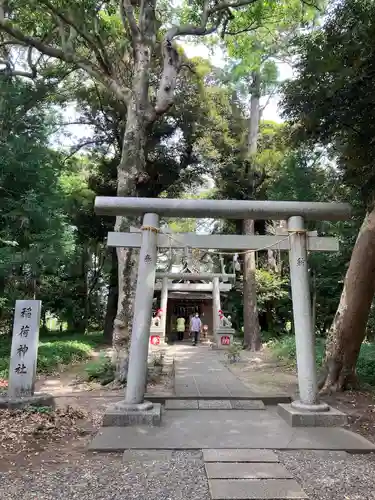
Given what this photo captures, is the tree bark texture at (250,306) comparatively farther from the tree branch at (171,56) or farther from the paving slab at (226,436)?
the paving slab at (226,436)

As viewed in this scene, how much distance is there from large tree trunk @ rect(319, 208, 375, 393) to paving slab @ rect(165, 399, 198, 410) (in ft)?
9.35

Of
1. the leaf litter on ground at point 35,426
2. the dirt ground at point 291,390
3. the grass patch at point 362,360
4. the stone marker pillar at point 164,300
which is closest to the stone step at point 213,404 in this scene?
the dirt ground at point 291,390

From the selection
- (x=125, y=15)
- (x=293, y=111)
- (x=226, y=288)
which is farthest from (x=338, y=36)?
(x=226, y=288)

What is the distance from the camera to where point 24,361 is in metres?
6.63

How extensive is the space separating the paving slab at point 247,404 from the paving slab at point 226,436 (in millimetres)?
642

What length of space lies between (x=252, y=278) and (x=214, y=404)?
12.0 metres

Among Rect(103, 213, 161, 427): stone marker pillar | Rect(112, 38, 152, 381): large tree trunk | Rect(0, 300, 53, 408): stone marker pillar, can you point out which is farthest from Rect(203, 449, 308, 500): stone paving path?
Rect(112, 38, 152, 381): large tree trunk

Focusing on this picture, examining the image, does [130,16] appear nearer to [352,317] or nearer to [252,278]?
[352,317]

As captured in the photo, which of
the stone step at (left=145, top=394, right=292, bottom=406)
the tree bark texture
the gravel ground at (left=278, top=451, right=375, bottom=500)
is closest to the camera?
the gravel ground at (left=278, top=451, right=375, bottom=500)

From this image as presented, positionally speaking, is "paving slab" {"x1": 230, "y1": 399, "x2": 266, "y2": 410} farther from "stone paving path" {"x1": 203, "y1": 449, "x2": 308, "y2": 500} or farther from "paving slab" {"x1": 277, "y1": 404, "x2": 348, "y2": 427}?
"stone paving path" {"x1": 203, "y1": 449, "x2": 308, "y2": 500}

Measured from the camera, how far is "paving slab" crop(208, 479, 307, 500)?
3.47 m

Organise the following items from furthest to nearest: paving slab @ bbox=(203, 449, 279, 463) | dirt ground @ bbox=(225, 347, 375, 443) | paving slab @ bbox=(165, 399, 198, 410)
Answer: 1. paving slab @ bbox=(165, 399, 198, 410)
2. dirt ground @ bbox=(225, 347, 375, 443)
3. paving slab @ bbox=(203, 449, 279, 463)

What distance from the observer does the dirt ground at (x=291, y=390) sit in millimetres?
6285

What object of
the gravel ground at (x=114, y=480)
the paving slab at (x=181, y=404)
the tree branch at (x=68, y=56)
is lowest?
the gravel ground at (x=114, y=480)
